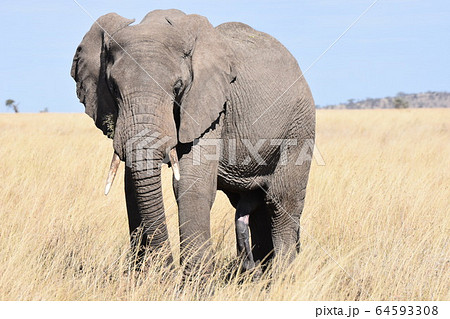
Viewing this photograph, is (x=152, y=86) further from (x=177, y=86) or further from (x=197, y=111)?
(x=197, y=111)

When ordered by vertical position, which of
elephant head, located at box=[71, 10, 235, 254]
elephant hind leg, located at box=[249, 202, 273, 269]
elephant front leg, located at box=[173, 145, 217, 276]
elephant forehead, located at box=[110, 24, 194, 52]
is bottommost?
elephant hind leg, located at box=[249, 202, 273, 269]

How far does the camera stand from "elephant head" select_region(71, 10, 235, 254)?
4387 mm

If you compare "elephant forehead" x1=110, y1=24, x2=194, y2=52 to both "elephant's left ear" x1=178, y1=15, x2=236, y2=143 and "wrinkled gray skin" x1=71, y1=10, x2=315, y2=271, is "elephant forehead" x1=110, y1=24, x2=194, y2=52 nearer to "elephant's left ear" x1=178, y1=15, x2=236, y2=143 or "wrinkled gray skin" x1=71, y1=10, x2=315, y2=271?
"wrinkled gray skin" x1=71, y1=10, x2=315, y2=271

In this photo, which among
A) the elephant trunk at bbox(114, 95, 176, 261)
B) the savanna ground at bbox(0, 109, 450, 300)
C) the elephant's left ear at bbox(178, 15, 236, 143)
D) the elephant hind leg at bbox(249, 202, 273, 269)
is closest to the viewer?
the elephant trunk at bbox(114, 95, 176, 261)

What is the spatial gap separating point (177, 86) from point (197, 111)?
33cm

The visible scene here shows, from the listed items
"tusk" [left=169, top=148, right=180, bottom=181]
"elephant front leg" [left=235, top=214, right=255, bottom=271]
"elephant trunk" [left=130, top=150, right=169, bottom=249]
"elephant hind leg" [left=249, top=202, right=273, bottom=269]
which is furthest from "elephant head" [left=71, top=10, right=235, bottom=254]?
"elephant hind leg" [left=249, top=202, right=273, bottom=269]

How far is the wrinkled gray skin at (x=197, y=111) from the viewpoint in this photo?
14.6 feet

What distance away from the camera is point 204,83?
4.89m

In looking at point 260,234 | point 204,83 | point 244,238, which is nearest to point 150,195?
point 204,83

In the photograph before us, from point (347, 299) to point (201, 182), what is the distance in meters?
1.43

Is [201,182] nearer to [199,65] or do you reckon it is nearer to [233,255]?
[199,65]

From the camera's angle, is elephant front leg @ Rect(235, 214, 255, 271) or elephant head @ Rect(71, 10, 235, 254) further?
elephant front leg @ Rect(235, 214, 255, 271)

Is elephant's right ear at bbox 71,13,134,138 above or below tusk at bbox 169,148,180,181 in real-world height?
above

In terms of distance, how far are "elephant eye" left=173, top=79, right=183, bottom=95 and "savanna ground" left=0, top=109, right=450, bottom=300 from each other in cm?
129
